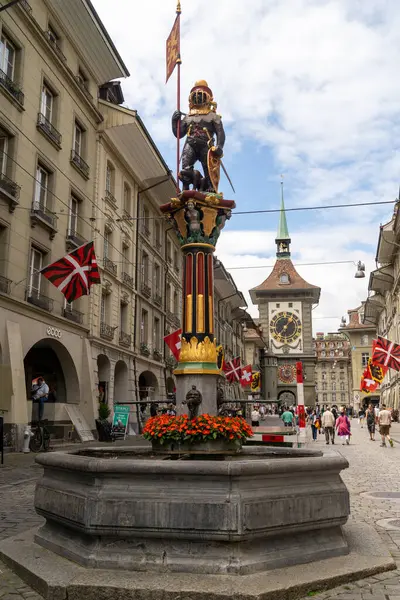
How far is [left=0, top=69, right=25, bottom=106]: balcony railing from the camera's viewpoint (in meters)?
18.7

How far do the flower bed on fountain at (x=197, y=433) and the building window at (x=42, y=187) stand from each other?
14.7 metres

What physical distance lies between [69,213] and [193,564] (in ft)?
66.3

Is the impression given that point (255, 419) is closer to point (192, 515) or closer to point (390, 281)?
point (390, 281)

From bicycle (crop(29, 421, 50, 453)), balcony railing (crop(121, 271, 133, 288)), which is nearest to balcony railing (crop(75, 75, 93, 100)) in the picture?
balcony railing (crop(121, 271, 133, 288))

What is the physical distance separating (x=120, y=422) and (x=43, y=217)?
8550mm

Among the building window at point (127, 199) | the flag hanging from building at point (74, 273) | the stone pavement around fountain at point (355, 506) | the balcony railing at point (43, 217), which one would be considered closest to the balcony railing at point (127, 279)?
the building window at point (127, 199)

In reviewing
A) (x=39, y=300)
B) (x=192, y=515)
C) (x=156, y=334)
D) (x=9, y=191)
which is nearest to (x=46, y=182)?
(x=9, y=191)

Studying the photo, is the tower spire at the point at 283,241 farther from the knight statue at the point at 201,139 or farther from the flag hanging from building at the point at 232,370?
the knight statue at the point at 201,139

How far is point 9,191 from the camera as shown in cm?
1869

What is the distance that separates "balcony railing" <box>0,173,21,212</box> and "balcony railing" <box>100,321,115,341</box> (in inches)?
337

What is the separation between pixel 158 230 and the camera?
3659 centimetres

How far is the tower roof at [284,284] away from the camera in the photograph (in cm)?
8471

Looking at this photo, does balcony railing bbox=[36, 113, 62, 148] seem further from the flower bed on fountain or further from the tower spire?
the tower spire

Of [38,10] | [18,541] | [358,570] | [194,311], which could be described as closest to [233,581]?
[358,570]
